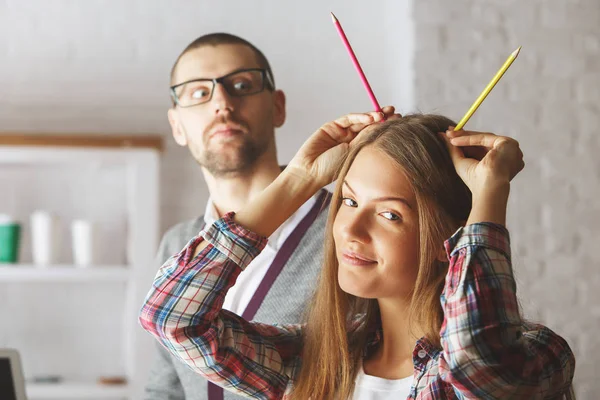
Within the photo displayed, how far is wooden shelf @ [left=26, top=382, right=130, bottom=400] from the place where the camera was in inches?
118

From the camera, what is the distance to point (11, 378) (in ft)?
5.13

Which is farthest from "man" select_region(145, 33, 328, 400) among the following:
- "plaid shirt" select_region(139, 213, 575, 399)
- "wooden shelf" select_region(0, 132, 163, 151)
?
"wooden shelf" select_region(0, 132, 163, 151)

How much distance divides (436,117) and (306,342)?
0.44m

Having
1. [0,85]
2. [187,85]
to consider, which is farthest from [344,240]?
[0,85]

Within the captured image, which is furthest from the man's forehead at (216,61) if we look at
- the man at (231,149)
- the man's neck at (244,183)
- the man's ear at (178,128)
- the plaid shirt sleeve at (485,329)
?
the plaid shirt sleeve at (485,329)

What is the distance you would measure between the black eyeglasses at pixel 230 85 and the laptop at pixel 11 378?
0.78m

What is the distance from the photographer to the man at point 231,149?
1.85 metres

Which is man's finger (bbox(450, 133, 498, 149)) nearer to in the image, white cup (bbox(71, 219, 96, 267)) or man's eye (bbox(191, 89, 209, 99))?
man's eye (bbox(191, 89, 209, 99))

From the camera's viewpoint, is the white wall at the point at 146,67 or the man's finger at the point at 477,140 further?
the white wall at the point at 146,67

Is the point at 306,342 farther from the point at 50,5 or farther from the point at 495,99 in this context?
the point at 50,5

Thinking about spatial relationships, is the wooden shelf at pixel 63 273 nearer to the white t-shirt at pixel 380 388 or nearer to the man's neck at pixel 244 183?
the man's neck at pixel 244 183

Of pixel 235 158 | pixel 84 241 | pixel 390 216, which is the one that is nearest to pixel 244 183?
pixel 235 158

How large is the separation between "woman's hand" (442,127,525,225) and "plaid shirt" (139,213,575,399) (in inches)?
1.3

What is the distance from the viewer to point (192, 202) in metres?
3.26
